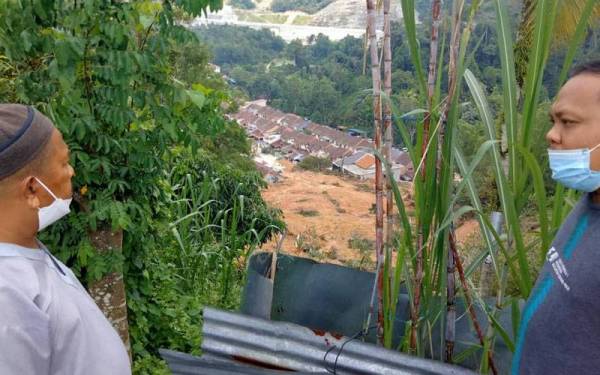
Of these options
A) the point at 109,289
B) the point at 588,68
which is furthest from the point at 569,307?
the point at 109,289

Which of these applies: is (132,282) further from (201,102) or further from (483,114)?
(483,114)

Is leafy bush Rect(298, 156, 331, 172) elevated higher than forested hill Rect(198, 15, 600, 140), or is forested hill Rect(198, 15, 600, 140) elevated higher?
forested hill Rect(198, 15, 600, 140)

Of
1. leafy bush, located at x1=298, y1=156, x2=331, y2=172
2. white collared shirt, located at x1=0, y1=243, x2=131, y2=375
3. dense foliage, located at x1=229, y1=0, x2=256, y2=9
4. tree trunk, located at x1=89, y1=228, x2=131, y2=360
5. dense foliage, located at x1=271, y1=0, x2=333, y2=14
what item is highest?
white collared shirt, located at x1=0, y1=243, x2=131, y2=375

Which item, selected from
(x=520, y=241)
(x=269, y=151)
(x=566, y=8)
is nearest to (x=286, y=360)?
(x=520, y=241)

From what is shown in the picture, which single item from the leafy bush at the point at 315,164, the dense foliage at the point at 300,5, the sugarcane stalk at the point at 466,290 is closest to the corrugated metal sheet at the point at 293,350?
the sugarcane stalk at the point at 466,290

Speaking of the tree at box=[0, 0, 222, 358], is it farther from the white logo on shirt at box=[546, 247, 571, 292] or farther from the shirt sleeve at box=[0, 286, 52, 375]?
the white logo on shirt at box=[546, 247, 571, 292]

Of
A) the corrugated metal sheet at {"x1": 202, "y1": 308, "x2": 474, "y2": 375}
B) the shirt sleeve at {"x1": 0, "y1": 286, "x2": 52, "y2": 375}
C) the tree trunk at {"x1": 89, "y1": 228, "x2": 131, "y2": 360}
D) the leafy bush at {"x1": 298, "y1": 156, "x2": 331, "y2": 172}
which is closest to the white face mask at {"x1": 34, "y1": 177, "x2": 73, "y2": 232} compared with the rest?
the shirt sleeve at {"x1": 0, "y1": 286, "x2": 52, "y2": 375}
